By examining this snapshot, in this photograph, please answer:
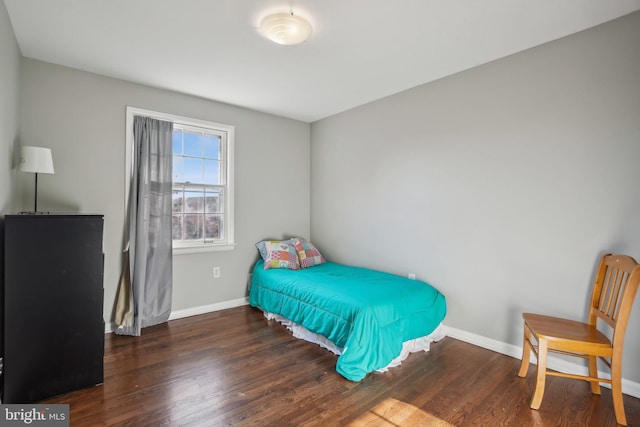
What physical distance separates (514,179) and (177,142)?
3413 millimetres

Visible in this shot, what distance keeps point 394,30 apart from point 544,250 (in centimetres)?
202

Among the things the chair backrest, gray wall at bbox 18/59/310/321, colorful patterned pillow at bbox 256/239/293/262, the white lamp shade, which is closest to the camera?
the chair backrest

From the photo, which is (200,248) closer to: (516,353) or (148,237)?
(148,237)

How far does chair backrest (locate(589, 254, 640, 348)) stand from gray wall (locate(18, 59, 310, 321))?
330cm

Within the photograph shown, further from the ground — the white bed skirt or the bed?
the bed

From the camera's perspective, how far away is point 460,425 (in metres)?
1.76

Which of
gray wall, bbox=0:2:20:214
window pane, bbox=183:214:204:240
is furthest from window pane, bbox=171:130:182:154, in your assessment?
gray wall, bbox=0:2:20:214

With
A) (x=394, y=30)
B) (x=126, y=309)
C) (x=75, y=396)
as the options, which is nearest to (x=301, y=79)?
(x=394, y=30)

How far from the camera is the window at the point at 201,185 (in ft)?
11.5

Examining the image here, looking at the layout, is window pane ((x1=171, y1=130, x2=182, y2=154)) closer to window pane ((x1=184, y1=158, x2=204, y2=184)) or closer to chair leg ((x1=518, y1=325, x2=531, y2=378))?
window pane ((x1=184, y1=158, x2=204, y2=184))

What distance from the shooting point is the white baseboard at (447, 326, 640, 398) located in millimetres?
2054

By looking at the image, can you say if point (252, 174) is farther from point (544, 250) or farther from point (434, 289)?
point (544, 250)

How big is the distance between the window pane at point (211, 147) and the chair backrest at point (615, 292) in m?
3.77

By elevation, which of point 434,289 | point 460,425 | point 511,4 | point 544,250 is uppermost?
point 511,4
